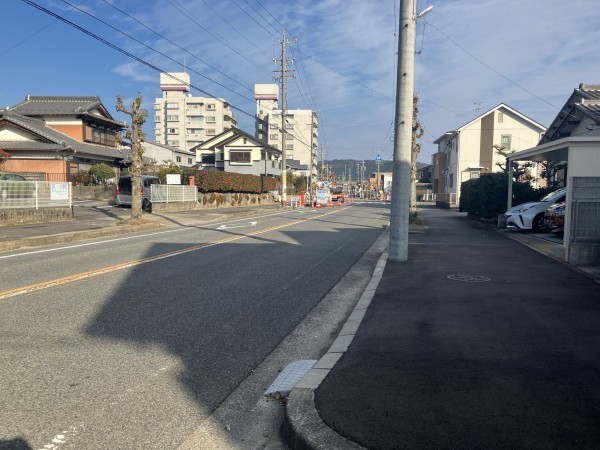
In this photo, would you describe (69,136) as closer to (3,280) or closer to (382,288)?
(3,280)

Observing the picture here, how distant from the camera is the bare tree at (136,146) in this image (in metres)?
20.7

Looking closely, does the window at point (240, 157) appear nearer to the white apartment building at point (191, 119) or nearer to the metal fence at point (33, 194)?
the white apartment building at point (191, 119)

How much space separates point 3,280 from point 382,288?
6.42 m

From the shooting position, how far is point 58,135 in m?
39.1

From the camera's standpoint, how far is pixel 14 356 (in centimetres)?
463

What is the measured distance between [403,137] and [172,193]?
22.6 m

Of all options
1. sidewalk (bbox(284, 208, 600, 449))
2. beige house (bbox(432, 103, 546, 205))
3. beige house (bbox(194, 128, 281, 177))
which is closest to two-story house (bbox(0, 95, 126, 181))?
beige house (bbox(194, 128, 281, 177))

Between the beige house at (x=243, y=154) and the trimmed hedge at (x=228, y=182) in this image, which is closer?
the trimmed hedge at (x=228, y=182)

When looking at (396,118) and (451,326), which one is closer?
(451,326)

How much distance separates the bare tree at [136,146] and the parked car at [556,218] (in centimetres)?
1585

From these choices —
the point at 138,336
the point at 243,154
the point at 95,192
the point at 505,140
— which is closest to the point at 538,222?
the point at 138,336

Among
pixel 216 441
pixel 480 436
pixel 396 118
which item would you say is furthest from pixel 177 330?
pixel 396 118

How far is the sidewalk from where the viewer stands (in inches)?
119

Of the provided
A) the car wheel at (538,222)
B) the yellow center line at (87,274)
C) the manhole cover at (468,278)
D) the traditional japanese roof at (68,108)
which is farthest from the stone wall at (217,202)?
the manhole cover at (468,278)
